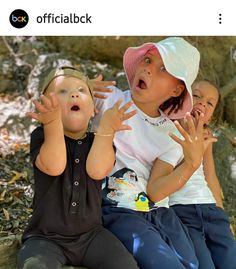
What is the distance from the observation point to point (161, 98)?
2.91m

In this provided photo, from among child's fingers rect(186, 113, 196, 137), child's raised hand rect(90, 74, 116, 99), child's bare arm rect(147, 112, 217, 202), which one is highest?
child's raised hand rect(90, 74, 116, 99)

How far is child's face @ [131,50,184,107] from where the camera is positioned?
286cm

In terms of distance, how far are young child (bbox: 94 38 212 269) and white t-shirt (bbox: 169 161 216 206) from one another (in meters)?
0.17

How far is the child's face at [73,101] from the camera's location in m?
2.48

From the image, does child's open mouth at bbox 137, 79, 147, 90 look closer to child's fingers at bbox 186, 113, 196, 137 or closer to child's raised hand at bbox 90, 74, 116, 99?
child's raised hand at bbox 90, 74, 116, 99

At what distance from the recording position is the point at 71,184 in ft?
8.10

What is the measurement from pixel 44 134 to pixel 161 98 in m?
0.76

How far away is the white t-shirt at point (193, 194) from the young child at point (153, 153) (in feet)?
0.55
